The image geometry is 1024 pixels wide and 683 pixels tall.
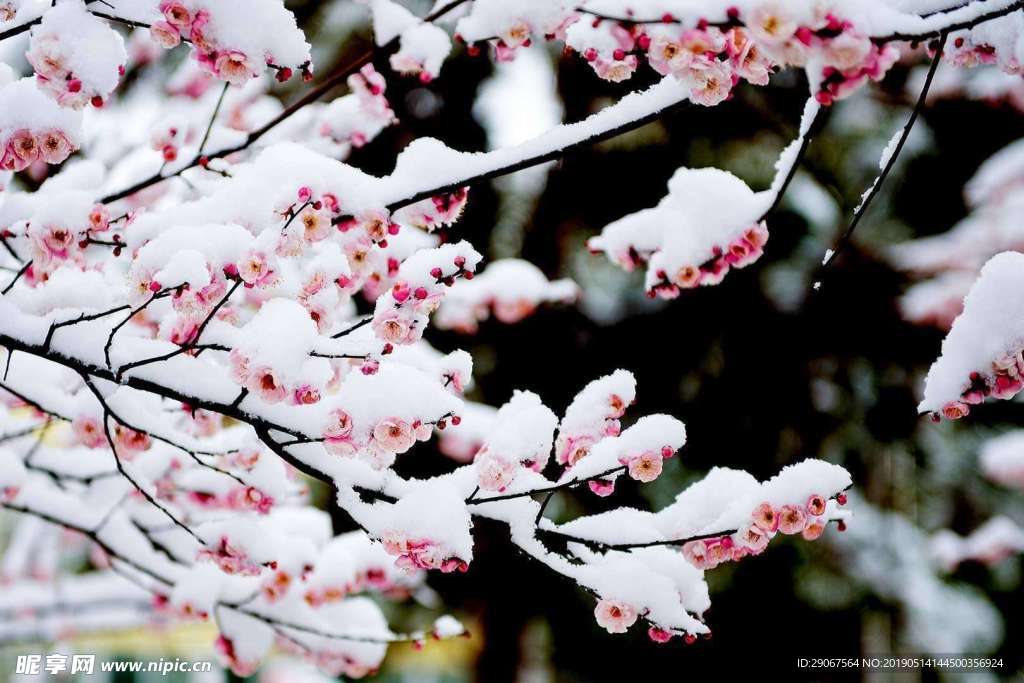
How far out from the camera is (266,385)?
117cm

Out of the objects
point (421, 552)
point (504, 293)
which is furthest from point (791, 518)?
point (504, 293)

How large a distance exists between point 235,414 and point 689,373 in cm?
400

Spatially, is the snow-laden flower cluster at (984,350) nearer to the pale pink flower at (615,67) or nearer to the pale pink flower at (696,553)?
the pale pink flower at (696,553)

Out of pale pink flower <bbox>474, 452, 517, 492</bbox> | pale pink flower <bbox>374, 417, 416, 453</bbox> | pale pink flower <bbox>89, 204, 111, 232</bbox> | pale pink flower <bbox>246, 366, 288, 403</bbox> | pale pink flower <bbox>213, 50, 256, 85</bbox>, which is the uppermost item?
pale pink flower <bbox>213, 50, 256, 85</bbox>

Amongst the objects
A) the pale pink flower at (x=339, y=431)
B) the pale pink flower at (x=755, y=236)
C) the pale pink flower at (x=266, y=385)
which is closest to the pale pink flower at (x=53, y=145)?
the pale pink flower at (x=266, y=385)

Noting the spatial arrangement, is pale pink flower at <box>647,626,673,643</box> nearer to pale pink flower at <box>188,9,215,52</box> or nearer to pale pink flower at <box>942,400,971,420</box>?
pale pink flower at <box>942,400,971,420</box>

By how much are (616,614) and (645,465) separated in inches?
9.9

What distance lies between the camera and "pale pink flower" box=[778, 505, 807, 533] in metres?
1.23

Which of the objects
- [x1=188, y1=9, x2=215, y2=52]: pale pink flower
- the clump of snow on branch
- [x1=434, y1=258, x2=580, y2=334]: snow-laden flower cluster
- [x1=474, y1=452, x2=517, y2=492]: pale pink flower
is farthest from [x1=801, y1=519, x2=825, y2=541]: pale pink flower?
the clump of snow on branch

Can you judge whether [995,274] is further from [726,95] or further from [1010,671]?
[1010,671]

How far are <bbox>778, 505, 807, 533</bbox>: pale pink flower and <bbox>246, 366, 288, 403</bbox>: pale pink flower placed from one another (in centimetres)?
81

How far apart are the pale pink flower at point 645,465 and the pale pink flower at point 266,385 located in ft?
1.86

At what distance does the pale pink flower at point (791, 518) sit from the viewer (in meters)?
1.23

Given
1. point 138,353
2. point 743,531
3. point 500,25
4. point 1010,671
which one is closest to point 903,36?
point 500,25
